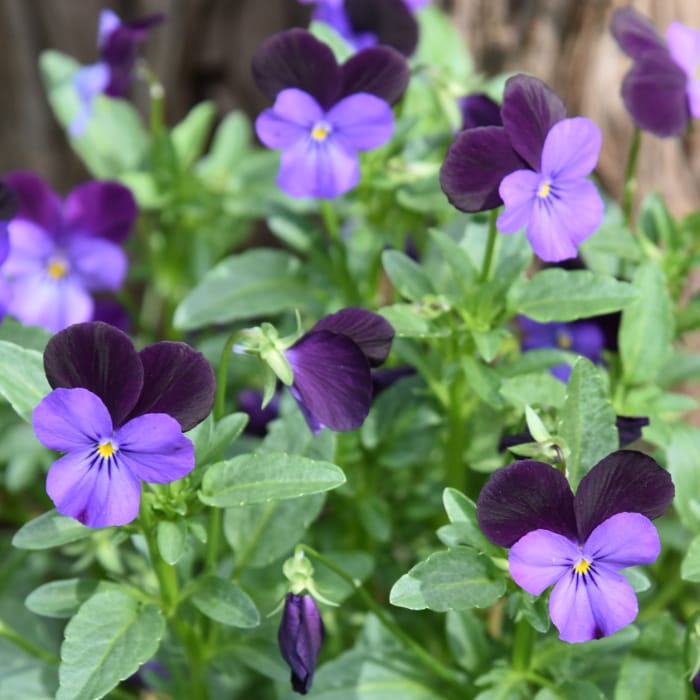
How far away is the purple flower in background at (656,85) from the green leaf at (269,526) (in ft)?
2.86

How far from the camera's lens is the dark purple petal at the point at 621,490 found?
1385 mm

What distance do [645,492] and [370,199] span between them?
108 cm

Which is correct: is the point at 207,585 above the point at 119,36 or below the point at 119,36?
below

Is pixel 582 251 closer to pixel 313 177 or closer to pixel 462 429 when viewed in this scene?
pixel 462 429

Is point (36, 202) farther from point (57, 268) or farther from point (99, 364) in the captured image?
point (99, 364)

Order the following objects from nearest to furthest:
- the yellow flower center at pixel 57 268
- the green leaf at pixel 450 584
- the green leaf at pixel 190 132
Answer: the green leaf at pixel 450 584
the yellow flower center at pixel 57 268
the green leaf at pixel 190 132

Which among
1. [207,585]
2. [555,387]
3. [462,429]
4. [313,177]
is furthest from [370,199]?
[207,585]

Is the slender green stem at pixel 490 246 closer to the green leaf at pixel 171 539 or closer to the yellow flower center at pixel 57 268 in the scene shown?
the green leaf at pixel 171 539

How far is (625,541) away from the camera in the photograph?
140 centimetres

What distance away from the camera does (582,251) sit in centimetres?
225

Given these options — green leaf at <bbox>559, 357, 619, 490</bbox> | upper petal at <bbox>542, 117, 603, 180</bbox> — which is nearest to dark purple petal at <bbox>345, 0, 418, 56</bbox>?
upper petal at <bbox>542, 117, 603, 180</bbox>

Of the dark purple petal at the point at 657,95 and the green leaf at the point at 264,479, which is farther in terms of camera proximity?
the dark purple petal at the point at 657,95

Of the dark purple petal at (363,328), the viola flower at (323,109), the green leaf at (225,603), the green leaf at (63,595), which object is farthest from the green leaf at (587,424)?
the green leaf at (63,595)

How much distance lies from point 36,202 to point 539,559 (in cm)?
137
